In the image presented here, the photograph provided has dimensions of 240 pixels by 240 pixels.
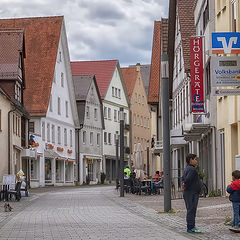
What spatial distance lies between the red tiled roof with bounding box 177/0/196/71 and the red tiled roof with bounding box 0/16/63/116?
18959 mm

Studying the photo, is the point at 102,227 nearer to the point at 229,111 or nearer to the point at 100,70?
the point at 229,111

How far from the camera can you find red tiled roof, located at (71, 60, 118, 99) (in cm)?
7900

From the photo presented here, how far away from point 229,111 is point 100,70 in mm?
55775

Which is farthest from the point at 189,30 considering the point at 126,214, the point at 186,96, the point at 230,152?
the point at 126,214

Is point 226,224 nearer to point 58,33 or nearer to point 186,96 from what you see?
point 186,96

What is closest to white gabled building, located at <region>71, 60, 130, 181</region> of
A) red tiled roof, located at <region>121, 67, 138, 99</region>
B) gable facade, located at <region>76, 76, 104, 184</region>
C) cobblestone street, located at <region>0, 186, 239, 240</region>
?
gable facade, located at <region>76, 76, 104, 184</region>

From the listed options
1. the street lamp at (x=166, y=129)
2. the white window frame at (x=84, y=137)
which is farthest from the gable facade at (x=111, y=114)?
the street lamp at (x=166, y=129)

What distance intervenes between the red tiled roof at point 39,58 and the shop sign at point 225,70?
132 ft

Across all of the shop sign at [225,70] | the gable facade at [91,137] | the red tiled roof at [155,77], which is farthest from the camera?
the gable facade at [91,137]

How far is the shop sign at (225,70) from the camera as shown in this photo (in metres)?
16.5

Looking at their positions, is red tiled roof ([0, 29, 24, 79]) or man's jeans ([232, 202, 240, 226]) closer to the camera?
man's jeans ([232, 202, 240, 226])

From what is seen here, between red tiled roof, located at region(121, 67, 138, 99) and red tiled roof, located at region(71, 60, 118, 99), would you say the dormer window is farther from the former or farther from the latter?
red tiled roof, located at region(121, 67, 138, 99)

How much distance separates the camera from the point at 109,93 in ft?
263

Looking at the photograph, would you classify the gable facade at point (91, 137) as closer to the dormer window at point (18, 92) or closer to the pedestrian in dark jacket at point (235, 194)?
the dormer window at point (18, 92)
